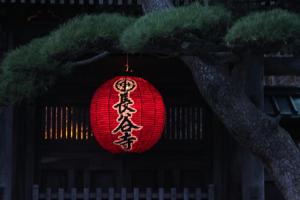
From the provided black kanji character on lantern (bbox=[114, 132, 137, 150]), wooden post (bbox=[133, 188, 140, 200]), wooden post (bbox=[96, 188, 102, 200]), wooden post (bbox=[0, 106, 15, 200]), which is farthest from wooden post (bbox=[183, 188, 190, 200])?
wooden post (bbox=[0, 106, 15, 200])

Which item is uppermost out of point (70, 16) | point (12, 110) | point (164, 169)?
point (70, 16)

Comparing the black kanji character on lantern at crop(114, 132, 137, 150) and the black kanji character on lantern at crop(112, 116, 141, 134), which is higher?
the black kanji character on lantern at crop(112, 116, 141, 134)

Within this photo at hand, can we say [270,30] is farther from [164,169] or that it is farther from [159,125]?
[164,169]

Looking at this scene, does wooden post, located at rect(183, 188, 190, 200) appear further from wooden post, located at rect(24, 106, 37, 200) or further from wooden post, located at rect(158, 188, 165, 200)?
wooden post, located at rect(24, 106, 37, 200)

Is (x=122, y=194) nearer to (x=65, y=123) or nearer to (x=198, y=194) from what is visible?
(x=198, y=194)

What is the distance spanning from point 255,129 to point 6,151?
2.89 meters

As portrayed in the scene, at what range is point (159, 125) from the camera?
7.26m

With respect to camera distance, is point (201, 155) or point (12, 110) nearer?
point (12, 110)

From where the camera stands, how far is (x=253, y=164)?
7.91m

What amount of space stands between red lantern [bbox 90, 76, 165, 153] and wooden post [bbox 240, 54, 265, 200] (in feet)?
3.90

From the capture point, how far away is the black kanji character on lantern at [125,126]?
23.4 feet

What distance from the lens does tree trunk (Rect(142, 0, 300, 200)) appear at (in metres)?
6.29

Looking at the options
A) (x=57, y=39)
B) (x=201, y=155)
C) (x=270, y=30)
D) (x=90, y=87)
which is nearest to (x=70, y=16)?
(x=90, y=87)

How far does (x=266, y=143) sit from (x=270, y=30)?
1462 mm
